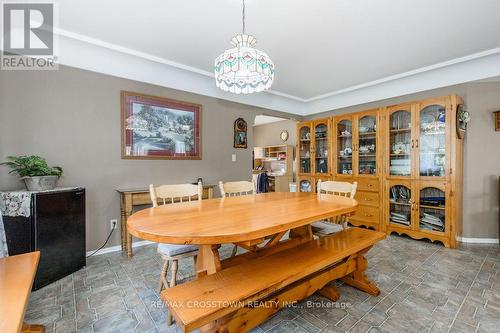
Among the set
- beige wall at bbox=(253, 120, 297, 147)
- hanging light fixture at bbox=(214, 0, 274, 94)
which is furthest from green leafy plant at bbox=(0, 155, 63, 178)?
beige wall at bbox=(253, 120, 297, 147)

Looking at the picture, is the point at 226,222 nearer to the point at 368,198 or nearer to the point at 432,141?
the point at 368,198

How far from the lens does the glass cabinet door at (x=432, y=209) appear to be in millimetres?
2991

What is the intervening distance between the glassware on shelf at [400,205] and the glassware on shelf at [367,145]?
42 centimetres

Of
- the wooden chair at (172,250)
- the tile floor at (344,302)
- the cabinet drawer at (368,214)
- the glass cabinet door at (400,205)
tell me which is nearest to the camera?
the tile floor at (344,302)

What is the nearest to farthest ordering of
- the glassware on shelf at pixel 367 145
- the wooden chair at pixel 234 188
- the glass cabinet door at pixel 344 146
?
the wooden chair at pixel 234 188, the glassware on shelf at pixel 367 145, the glass cabinet door at pixel 344 146

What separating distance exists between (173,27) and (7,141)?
1973 millimetres

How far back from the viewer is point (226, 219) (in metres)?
1.39

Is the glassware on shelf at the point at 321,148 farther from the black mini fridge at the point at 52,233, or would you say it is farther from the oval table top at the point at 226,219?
the black mini fridge at the point at 52,233

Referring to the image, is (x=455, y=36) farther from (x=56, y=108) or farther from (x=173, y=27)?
(x=56, y=108)

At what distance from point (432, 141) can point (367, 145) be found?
84 cm

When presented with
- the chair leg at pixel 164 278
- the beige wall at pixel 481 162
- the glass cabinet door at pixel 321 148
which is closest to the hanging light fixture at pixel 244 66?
the chair leg at pixel 164 278

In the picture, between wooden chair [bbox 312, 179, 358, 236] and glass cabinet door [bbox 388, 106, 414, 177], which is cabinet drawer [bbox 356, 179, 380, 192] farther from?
wooden chair [bbox 312, 179, 358, 236]

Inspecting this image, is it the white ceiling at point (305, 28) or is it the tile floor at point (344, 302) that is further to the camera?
the white ceiling at point (305, 28)

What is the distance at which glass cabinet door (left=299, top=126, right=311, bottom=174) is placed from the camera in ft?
15.0
